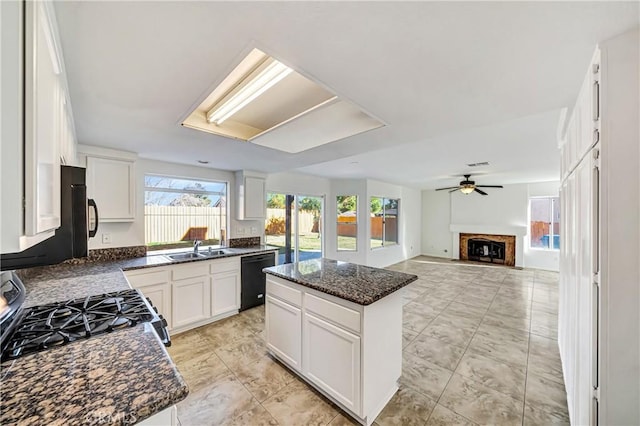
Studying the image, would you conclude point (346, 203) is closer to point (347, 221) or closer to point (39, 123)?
point (347, 221)

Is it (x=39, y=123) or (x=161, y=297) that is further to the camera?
(x=161, y=297)

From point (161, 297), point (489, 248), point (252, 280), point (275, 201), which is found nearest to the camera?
point (161, 297)

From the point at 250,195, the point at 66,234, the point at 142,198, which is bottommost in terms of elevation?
the point at 66,234

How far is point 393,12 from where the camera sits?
0.93 metres

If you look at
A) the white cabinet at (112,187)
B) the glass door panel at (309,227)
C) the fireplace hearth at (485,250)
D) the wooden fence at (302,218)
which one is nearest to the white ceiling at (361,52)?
the white cabinet at (112,187)

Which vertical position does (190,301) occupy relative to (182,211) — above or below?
below

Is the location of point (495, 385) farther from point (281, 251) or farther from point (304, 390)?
point (281, 251)

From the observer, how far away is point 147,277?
2801 millimetres

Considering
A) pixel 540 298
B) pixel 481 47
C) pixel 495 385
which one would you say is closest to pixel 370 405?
pixel 495 385

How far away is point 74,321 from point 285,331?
150cm

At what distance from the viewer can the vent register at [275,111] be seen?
1598 mm

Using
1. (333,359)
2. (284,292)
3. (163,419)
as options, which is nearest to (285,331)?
(284,292)

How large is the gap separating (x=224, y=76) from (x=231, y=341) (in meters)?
2.76

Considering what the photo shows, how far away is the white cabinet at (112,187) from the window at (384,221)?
5.20 meters
